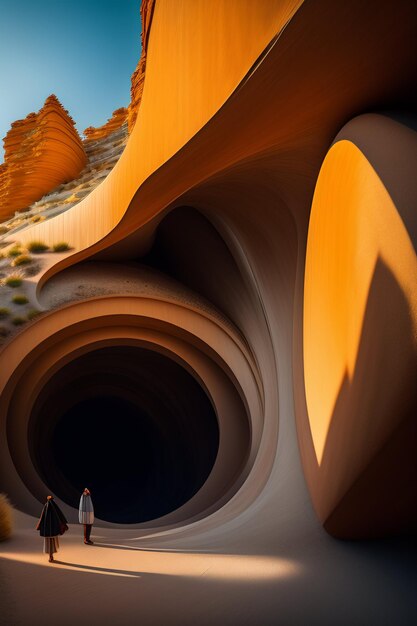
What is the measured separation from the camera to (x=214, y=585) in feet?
12.9

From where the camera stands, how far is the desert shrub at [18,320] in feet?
29.7

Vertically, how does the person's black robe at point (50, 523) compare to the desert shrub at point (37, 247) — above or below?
below

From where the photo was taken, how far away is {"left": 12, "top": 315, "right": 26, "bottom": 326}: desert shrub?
905 cm

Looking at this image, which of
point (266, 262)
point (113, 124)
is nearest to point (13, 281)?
point (266, 262)

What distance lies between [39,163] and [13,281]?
9.71 meters

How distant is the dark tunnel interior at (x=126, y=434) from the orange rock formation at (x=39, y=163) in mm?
7261

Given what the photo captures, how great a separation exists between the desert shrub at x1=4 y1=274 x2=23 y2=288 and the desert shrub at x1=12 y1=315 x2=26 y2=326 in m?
0.66

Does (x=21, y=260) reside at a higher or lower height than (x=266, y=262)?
higher

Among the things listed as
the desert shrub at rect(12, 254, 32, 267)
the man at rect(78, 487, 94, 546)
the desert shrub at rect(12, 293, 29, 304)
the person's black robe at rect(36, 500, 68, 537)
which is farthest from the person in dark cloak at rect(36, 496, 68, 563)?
the desert shrub at rect(12, 254, 32, 267)

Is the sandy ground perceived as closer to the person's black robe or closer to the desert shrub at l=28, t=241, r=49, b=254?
the person's black robe

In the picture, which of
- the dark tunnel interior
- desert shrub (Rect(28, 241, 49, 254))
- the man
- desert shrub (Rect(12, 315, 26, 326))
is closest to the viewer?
the man

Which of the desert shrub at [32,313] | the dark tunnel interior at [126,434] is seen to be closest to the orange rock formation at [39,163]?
the dark tunnel interior at [126,434]

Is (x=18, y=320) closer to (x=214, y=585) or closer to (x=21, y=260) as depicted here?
→ (x=21, y=260)

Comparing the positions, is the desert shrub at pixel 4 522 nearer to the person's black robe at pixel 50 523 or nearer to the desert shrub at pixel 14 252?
the person's black robe at pixel 50 523
